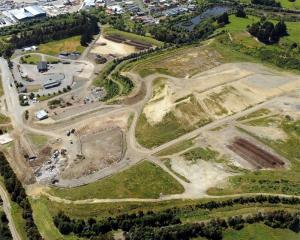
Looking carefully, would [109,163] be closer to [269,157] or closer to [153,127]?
[153,127]

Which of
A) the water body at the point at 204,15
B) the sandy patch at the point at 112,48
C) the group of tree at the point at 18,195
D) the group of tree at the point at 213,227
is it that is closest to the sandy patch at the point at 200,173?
the group of tree at the point at 213,227

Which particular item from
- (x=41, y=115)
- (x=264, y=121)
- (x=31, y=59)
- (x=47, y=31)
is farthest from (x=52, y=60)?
(x=264, y=121)

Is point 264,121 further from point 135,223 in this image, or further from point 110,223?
point 110,223

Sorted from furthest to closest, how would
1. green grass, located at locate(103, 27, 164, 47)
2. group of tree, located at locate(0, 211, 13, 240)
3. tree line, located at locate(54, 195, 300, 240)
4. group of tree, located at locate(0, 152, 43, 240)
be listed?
green grass, located at locate(103, 27, 164, 47) → group of tree, located at locate(0, 152, 43, 240) → tree line, located at locate(54, 195, 300, 240) → group of tree, located at locate(0, 211, 13, 240)

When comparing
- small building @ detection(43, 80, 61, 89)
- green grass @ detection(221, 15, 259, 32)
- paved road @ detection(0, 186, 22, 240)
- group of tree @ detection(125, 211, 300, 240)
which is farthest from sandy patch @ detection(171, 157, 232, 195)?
green grass @ detection(221, 15, 259, 32)

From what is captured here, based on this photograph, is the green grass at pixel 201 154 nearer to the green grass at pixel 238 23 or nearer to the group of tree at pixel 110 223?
the group of tree at pixel 110 223

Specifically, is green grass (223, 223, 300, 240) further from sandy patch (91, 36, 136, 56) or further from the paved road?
sandy patch (91, 36, 136, 56)

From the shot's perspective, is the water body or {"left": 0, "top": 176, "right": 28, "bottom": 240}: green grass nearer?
{"left": 0, "top": 176, "right": 28, "bottom": 240}: green grass
